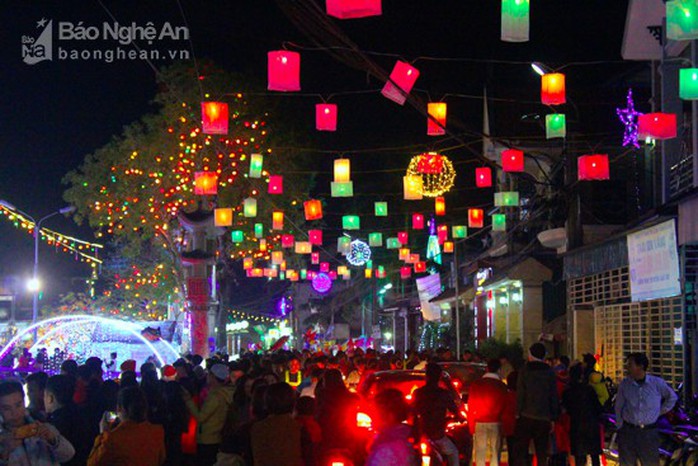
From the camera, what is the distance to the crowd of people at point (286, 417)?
744 cm

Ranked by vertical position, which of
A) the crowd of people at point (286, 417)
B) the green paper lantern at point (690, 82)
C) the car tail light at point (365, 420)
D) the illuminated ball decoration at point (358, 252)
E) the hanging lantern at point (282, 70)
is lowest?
the car tail light at point (365, 420)

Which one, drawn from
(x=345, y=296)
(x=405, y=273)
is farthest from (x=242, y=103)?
(x=345, y=296)

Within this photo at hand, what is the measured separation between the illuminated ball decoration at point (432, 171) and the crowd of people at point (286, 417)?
1244 centimetres

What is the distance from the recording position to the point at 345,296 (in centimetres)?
7925

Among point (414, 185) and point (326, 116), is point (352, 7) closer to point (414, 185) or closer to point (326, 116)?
point (326, 116)

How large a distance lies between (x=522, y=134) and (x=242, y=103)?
11143 mm

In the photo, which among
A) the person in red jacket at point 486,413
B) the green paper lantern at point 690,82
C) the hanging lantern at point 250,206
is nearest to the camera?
the person in red jacket at point 486,413

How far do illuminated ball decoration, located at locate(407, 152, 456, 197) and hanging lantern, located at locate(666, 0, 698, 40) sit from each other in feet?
49.8

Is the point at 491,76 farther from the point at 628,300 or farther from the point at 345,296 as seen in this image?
the point at 345,296

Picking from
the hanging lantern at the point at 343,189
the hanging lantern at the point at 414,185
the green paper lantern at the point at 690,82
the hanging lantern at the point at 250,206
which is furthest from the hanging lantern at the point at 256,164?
the green paper lantern at the point at 690,82

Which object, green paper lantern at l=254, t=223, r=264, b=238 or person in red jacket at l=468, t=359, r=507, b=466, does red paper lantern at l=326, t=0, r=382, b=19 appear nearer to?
person in red jacket at l=468, t=359, r=507, b=466

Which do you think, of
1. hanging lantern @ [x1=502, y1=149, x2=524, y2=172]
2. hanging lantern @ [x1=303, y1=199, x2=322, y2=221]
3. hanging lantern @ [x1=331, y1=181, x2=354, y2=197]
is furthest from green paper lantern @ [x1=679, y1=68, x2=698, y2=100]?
hanging lantern @ [x1=303, y1=199, x2=322, y2=221]

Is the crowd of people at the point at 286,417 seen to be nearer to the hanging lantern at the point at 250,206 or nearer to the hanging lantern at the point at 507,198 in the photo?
the hanging lantern at the point at 507,198

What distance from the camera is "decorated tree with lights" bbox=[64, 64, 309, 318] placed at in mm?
40250
